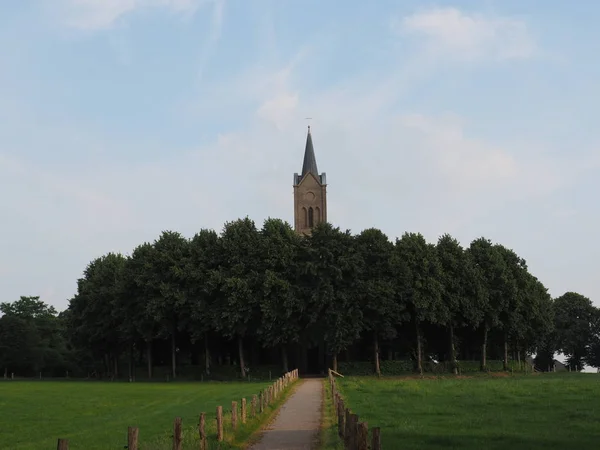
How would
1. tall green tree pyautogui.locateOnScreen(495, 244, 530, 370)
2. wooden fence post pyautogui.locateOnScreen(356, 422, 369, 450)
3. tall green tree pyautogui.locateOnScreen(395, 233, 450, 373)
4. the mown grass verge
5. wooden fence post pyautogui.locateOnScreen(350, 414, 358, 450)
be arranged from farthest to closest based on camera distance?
tall green tree pyautogui.locateOnScreen(495, 244, 530, 370) < tall green tree pyautogui.locateOnScreen(395, 233, 450, 373) < the mown grass verge < wooden fence post pyautogui.locateOnScreen(350, 414, 358, 450) < wooden fence post pyautogui.locateOnScreen(356, 422, 369, 450)

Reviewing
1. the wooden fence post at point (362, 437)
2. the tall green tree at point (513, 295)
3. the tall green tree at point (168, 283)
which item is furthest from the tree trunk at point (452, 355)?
the wooden fence post at point (362, 437)

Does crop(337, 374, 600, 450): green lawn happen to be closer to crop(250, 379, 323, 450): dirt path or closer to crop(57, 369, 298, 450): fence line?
crop(250, 379, 323, 450): dirt path

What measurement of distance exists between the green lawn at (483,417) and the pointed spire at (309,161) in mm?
89846

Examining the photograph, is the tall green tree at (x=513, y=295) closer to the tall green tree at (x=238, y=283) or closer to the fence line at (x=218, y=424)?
the tall green tree at (x=238, y=283)

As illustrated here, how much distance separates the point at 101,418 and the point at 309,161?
104 meters

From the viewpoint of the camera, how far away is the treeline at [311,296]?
69812 millimetres

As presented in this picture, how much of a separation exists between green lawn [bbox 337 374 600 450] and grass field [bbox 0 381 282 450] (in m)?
5.62

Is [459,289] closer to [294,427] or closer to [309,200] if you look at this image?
[294,427]

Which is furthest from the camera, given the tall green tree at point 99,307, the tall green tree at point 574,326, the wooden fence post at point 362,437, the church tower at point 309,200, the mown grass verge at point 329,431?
the church tower at point 309,200

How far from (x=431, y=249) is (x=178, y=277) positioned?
90.5 ft

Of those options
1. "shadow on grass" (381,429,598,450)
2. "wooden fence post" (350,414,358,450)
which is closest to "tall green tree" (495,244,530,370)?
"shadow on grass" (381,429,598,450)

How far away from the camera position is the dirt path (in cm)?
2070

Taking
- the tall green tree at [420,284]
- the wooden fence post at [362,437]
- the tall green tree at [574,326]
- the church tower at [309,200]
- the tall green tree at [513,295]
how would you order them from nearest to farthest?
the wooden fence post at [362,437], the tall green tree at [420,284], the tall green tree at [513,295], the tall green tree at [574,326], the church tower at [309,200]

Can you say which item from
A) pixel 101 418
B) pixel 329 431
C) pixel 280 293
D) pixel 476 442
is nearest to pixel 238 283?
pixel 280 293
